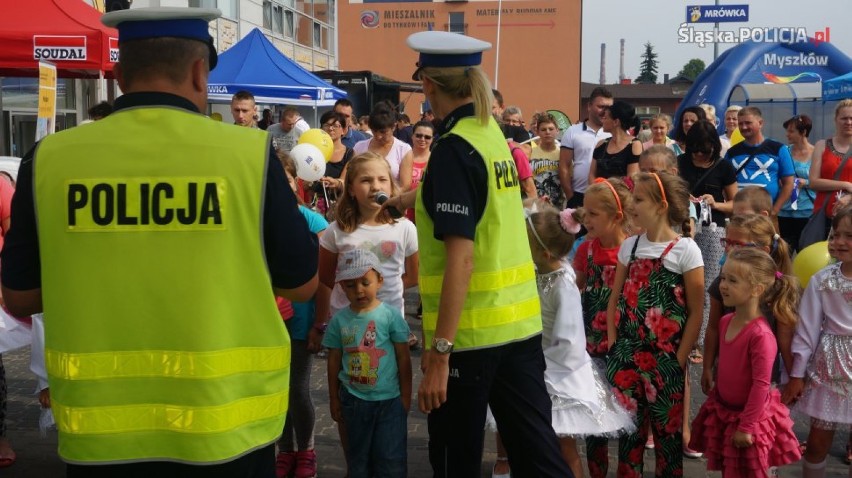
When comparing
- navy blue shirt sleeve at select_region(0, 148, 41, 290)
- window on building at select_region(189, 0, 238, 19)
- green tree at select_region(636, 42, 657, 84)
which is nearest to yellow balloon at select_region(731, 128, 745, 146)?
navy blue shirt sleeve at select_region(0, 148, 41, 290)

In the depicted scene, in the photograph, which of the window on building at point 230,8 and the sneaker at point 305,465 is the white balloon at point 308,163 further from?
the window on building at point 230,8

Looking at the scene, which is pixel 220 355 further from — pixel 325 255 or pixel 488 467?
pixel 488 467

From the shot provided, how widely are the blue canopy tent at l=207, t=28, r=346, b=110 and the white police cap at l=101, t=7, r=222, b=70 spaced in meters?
12.7

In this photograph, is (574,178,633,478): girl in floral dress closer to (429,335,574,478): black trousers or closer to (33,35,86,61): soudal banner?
(429,335,574,478): black trousers

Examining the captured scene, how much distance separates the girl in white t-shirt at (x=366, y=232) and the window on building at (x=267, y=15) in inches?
1001

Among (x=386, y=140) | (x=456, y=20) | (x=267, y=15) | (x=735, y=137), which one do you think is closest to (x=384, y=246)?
(x=386, y=140)

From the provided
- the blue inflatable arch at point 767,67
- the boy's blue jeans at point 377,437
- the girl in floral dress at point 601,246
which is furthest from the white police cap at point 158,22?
the blue inflatable arch at point 767,67

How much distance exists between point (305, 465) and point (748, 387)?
2370 mm

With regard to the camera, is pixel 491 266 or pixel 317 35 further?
pixel 317 35

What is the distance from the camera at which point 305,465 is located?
497 centimetres

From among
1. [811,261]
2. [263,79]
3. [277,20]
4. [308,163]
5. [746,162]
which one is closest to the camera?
[811,261]

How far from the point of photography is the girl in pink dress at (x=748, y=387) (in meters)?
4.23

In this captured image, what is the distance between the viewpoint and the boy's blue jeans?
430cm

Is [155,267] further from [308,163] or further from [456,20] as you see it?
[456,20]
